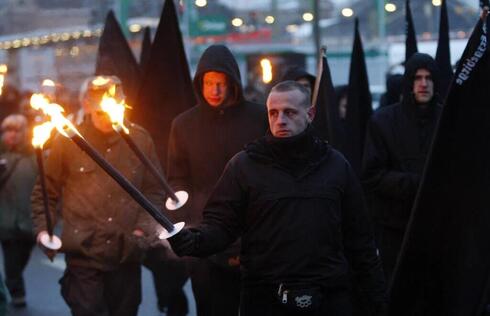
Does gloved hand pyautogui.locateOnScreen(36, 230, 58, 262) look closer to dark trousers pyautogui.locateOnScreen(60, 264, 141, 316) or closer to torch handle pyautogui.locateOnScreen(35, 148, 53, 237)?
torch handle pyautogui.locateOnScreen(35, 148, 53, 237)

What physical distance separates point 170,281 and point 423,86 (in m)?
2.82

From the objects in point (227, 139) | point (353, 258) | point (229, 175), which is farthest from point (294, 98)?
point (227, 139)

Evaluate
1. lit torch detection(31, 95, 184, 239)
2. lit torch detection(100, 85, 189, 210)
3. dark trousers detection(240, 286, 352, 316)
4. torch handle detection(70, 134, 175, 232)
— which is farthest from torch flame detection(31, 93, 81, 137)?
dark trousers detection(240, 286, 352, 316)

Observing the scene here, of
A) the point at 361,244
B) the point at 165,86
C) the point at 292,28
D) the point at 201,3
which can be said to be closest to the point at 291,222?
the point at 361,244

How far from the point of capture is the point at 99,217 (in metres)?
6.54

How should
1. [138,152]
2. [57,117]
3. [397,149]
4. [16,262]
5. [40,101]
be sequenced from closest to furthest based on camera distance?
[57,117]
[40,101]
[138,152]
[397,149]
[16,262]

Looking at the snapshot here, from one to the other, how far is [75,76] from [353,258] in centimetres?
2040

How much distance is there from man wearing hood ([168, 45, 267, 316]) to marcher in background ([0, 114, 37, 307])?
3938 millimetres

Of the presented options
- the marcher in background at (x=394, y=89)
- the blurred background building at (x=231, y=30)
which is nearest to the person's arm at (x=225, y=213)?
the marcher in background at (x=394, y=89)

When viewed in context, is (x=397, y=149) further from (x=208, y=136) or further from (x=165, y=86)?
(x=165, y=86)

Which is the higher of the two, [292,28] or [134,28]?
[292,28]

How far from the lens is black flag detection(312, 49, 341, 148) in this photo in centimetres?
720

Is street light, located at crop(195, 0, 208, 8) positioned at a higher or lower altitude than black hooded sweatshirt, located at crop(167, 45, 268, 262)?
higher

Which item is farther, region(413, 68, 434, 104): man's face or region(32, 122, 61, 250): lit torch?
region(413, 68, 434, 104): man's face
